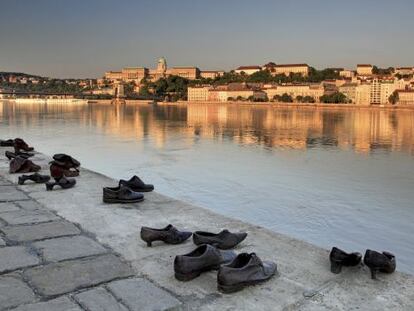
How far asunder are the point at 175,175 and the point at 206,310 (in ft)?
22.5

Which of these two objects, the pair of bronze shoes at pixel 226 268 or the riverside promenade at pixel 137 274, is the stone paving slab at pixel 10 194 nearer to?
the riverside promenade at pixel 137 274

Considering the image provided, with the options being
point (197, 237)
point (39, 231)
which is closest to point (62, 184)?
point (39, 231)

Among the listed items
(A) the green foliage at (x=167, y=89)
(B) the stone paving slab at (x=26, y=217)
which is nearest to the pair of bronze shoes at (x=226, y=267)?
(B) the stone paving slab at (x=26, y=217)

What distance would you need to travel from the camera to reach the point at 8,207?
14.8 feet

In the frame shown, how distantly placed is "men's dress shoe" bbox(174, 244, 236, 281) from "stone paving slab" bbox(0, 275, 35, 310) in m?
0.77

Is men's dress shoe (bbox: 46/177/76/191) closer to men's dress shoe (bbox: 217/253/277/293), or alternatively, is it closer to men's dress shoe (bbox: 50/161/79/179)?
men's dress shoe (bbox: 50/161/79/179)

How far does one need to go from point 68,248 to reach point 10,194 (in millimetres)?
2064

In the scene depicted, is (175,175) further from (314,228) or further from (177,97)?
(177,97)

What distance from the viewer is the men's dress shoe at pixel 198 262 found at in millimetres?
2816

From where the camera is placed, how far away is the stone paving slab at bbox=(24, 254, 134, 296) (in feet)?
8.80

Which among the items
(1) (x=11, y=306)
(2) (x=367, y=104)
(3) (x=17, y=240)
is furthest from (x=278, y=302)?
(2) (x=367, y=104)

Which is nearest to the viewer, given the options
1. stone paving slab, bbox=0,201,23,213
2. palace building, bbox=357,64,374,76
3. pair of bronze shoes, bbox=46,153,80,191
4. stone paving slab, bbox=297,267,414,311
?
stone paving slab, bbox=297,267,414,311

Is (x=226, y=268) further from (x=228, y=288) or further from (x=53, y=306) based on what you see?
(x=53, y=306)

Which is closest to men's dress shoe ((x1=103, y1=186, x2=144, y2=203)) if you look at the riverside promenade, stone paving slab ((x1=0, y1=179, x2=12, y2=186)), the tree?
the riverside promenade
